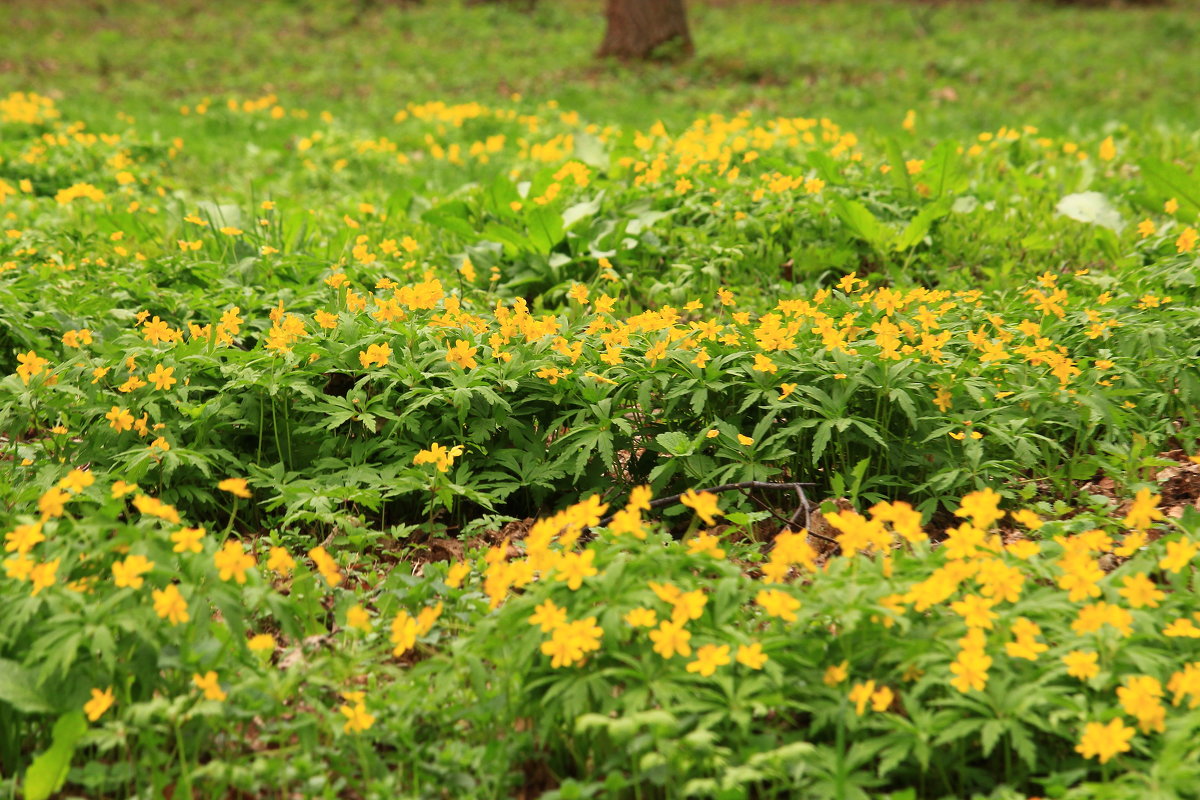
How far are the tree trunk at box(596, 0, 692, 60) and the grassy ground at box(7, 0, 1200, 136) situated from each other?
1.53ft

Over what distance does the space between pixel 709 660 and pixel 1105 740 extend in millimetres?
758

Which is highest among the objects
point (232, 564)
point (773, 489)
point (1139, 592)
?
point (232, 564)

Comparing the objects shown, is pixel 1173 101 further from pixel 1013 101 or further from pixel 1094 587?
pixel 1094 587

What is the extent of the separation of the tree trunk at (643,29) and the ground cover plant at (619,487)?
7573 mm

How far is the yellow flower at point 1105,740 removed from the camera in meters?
1.88

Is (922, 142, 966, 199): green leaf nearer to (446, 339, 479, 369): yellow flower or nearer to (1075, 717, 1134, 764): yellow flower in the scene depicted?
(446, 339, 479, 369): yellow flower

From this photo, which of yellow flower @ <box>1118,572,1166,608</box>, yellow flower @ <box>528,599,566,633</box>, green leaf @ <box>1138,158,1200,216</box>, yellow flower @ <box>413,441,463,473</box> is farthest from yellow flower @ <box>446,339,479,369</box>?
green leaf @ <box>1138,158,1200,216</box>

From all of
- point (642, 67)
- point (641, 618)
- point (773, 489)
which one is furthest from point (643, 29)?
point (641, 618)

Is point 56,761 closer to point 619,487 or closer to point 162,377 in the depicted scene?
point 162,377

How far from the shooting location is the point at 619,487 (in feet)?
11.0

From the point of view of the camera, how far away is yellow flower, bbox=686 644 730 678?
2.01 meters

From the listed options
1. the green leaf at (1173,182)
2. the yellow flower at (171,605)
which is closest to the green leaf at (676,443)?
the yellow flower at (171,605)

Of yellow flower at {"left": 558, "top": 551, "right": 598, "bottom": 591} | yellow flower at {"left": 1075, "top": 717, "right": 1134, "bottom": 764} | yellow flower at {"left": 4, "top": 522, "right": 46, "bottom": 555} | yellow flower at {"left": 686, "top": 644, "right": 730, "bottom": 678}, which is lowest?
yellow flower at {"left": 1075, "top": 717, "right": 1134, "bottom": 764}

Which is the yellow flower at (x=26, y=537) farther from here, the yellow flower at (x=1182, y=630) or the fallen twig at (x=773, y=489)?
the yellow flower at (x=1182, y=630)
